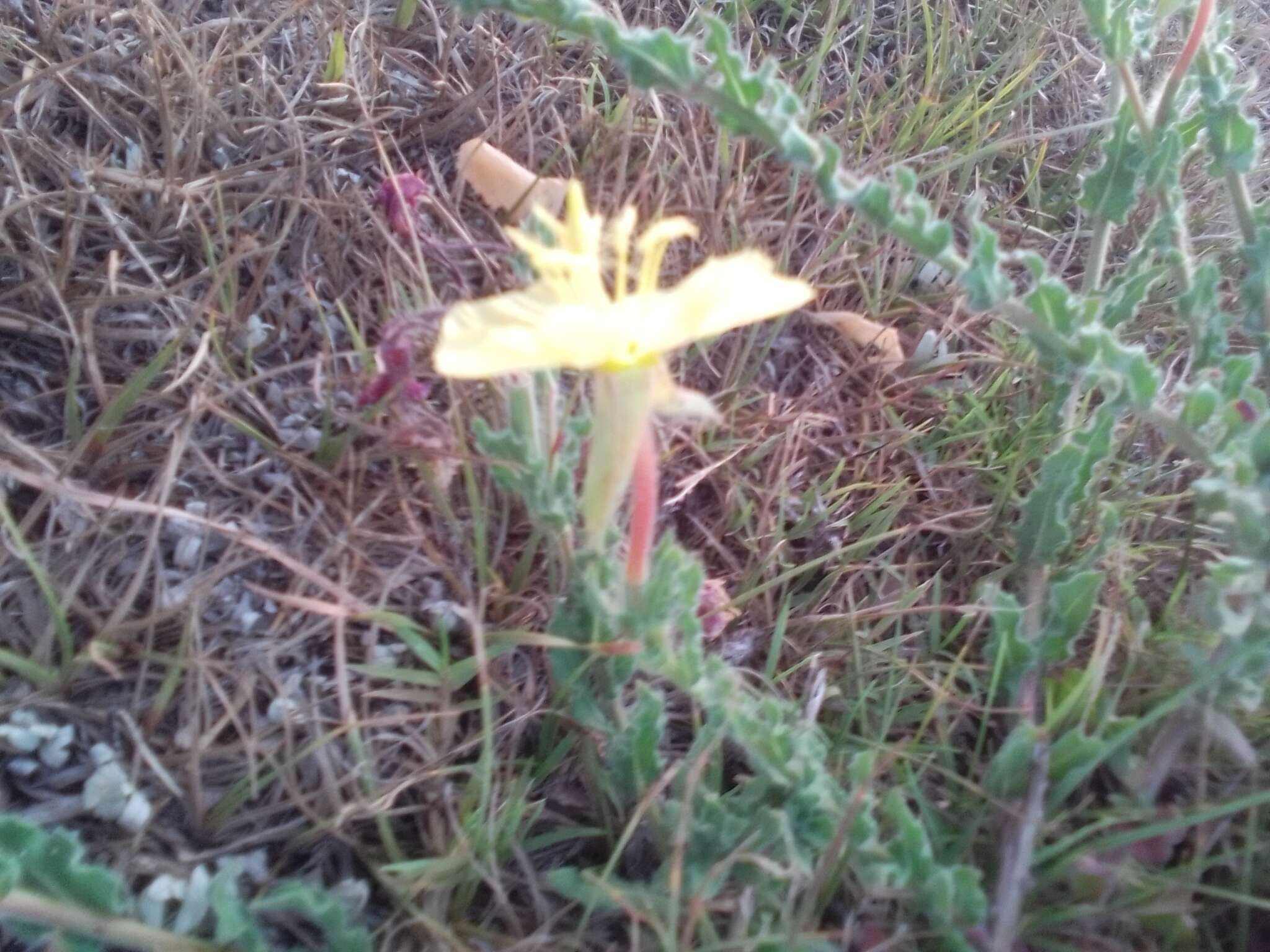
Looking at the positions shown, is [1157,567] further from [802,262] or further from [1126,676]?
[802,262]

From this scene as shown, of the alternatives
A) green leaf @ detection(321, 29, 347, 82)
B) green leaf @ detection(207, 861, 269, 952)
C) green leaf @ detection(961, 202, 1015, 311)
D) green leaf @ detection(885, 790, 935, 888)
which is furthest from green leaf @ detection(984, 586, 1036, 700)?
green leaf @ detection(321, 29, 347, 82)

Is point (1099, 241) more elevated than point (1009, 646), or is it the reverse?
point (1099, 241)

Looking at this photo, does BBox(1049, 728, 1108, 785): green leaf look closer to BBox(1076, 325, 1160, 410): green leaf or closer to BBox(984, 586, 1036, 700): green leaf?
BBox(984, 586, 1036, 700): green leaf

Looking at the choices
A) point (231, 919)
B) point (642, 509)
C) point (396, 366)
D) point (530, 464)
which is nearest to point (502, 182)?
point (396, 366)

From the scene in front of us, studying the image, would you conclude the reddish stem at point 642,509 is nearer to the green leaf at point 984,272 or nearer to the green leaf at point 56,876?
the green leaf at point 984,272

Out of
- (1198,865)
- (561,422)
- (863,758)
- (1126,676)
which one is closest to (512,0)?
(561,422)

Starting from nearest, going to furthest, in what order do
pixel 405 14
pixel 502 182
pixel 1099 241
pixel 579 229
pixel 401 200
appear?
pixel 579 229
pixel 1099 241
pixel 401 200
pixel 502 182
pixel 405 14

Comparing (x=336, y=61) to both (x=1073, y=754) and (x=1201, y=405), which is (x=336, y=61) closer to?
(x=1201, y=405)

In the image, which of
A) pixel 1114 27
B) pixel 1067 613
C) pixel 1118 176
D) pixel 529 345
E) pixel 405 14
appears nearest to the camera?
pixel 529 345
